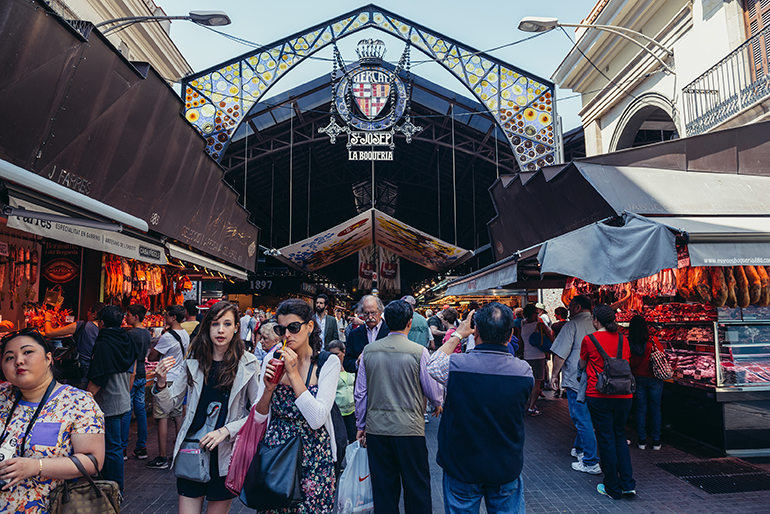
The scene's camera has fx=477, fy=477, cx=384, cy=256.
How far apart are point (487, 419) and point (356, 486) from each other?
107cm

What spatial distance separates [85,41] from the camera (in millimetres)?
4297

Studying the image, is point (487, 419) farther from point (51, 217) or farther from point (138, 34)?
point (138, 34)

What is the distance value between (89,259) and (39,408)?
6.16m

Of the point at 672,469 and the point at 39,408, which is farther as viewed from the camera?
the point at 672,469

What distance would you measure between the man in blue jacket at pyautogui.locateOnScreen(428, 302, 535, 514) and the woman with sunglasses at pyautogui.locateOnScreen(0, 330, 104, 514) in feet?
6.28

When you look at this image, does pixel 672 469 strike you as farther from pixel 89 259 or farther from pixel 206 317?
pixel 89 259

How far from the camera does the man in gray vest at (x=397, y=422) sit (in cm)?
320

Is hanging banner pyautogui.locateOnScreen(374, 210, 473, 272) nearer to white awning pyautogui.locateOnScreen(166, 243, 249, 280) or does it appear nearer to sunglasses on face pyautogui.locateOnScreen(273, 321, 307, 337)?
white awning pyautogui.locateOnScreen(166, 243, 249, 280)

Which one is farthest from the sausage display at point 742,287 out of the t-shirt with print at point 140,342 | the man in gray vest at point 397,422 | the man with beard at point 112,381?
the t-shirt with print at point 140,342

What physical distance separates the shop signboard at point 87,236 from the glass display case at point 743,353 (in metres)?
7.20

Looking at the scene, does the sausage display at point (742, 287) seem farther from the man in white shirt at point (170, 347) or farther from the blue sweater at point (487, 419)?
the man in white shirt at point (170, 347)

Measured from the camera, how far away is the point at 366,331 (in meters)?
5.32

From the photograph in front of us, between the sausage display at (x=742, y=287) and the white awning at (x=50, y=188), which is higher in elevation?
the white awning at (x=50, y=188)

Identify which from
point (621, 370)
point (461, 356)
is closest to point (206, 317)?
point (461, 356)
